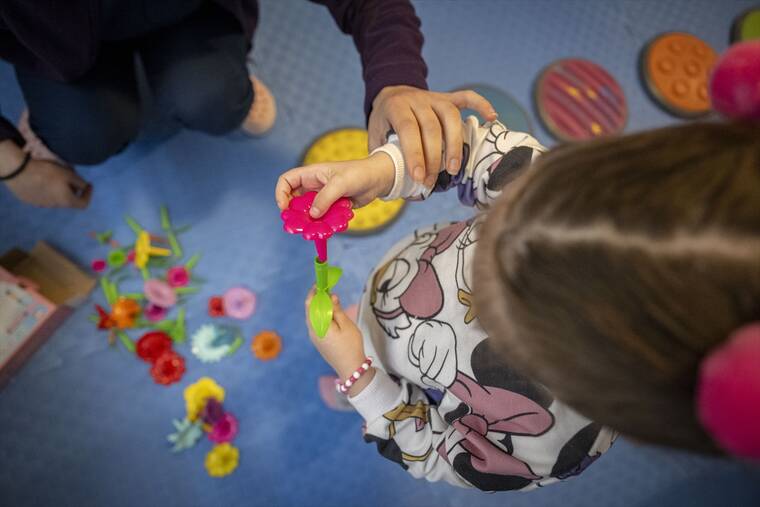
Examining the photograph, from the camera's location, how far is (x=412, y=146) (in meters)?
0.51

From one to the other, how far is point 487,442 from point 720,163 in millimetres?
355

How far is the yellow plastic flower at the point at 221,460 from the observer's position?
0.81 metres

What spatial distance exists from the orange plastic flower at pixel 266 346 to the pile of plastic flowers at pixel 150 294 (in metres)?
0.13

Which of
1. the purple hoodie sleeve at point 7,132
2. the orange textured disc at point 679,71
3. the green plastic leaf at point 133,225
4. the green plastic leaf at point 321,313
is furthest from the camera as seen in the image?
the orange textured disc at point 679,71

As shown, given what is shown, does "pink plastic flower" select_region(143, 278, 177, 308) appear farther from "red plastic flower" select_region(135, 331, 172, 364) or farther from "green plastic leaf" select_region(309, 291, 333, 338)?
"green plastic leaf" select_region(309, 291, 333, 338)

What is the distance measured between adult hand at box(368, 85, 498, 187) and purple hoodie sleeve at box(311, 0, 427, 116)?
56mm

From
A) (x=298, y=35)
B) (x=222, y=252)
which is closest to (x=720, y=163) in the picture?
(x=222, y=252)

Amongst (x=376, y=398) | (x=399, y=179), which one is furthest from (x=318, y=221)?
(x=376, y=398)

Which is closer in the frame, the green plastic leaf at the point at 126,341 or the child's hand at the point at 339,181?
the child's hand at the point at 339,181

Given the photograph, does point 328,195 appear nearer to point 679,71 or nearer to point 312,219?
point 312,219

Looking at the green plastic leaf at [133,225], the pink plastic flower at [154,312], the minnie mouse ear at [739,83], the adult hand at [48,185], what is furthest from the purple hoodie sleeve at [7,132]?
the minnie mouse ear at [739,83]

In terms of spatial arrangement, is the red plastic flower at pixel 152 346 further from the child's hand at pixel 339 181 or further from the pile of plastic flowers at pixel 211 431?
the child's hand at pixel 339 181

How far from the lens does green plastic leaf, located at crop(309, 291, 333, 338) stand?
541 millimetres

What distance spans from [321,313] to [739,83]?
0.41 m
